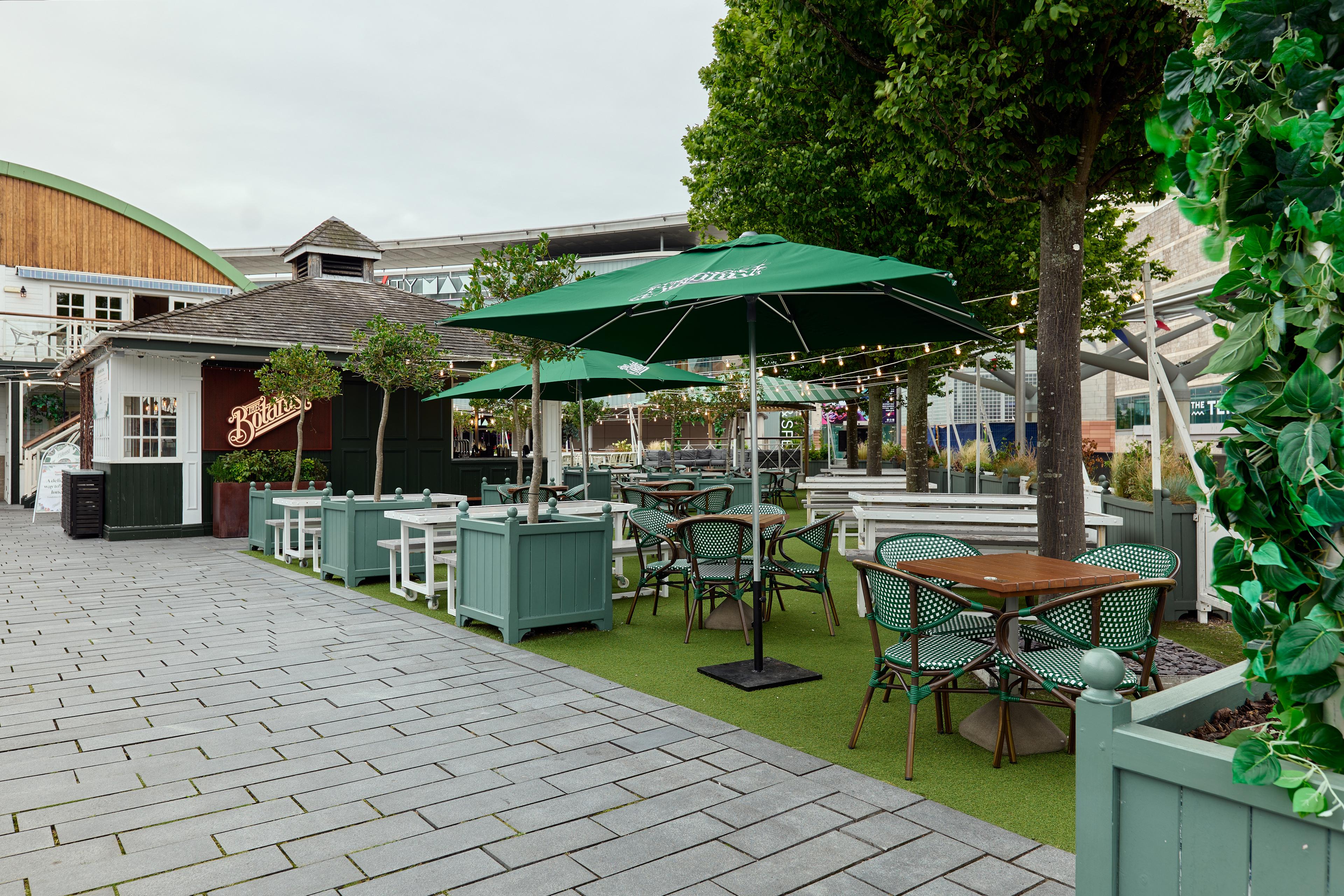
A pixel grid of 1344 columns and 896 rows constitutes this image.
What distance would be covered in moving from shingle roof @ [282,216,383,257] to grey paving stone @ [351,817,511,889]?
681 inches

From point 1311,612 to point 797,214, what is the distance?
29.9 feet

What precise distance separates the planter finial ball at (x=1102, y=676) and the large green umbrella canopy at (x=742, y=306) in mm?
2330

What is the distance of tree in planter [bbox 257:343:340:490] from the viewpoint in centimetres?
1114

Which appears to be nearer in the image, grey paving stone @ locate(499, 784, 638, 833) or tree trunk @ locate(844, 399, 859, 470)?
grey paving stone @ locate(499, 784, 638, 833)

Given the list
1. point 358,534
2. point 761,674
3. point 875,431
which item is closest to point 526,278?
point 358,534

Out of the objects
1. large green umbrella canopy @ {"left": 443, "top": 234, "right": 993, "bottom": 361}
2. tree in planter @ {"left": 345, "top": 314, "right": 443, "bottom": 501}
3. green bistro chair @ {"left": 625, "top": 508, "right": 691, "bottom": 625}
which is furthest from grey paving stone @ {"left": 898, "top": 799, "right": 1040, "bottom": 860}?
tree in planter @ {"left": 345, "top": 314, "right": 443, "bottom": 501}

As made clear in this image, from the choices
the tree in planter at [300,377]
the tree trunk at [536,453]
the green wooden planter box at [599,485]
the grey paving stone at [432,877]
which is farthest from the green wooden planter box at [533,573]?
the green wooden planter box at [599,485]

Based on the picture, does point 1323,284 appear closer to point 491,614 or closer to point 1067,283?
point 1067,283

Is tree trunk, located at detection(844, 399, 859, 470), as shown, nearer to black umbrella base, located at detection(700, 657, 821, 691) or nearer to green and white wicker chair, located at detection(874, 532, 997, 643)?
black umbrella base, located at detection(700, 657, 821, 691)

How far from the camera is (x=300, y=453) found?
11758mm

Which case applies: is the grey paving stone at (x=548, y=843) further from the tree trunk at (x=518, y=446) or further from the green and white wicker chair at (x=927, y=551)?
the tree trunk at (x=518, y=446)

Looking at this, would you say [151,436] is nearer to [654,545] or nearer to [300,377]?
[300,377]

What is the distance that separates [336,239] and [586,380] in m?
12.3

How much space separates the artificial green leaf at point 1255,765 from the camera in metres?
1.35
